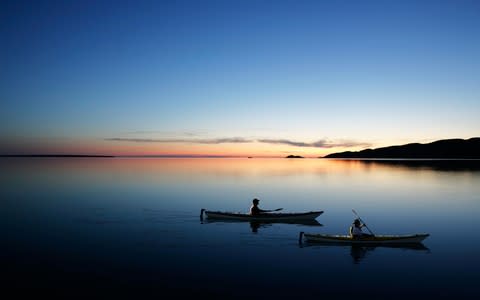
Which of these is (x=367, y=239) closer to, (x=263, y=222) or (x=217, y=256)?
(x=217, y=256)

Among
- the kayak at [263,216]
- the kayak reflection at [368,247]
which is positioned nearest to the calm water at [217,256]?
the kayak reflection at [368,247]

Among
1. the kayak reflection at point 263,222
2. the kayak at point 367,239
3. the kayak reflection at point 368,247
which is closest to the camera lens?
the kayak reflection at point 368,247

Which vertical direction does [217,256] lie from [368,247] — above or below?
above

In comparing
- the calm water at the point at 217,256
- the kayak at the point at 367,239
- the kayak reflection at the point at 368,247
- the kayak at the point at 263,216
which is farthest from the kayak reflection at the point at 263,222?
the kayak at the point at 367,239

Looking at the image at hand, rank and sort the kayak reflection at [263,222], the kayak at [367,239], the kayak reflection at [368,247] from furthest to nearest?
1. the kayak reflection at [263,222]
2. the kayak at [367,239]
3. the kayak reflection at [368,247]

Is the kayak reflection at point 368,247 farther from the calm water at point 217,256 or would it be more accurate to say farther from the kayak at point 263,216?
the kayak at point 263,216

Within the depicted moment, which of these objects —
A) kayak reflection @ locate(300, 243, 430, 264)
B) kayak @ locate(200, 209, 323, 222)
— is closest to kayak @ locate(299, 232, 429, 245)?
kayak reflection @ locate(300, 243, 430, 264)

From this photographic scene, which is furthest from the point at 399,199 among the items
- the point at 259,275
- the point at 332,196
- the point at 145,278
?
the point at 145,278

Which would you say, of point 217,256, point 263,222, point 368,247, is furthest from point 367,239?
point 263,222

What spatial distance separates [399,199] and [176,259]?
148 feet

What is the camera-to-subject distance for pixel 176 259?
24.5m

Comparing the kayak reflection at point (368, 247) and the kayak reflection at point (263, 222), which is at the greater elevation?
the kayak reflection at point (263, 222)

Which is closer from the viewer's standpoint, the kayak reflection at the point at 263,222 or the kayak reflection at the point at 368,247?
the kayak reflection at the point at 368,247

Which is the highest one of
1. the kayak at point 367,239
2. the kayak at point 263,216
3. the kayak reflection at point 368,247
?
the kayak at point 263,216
